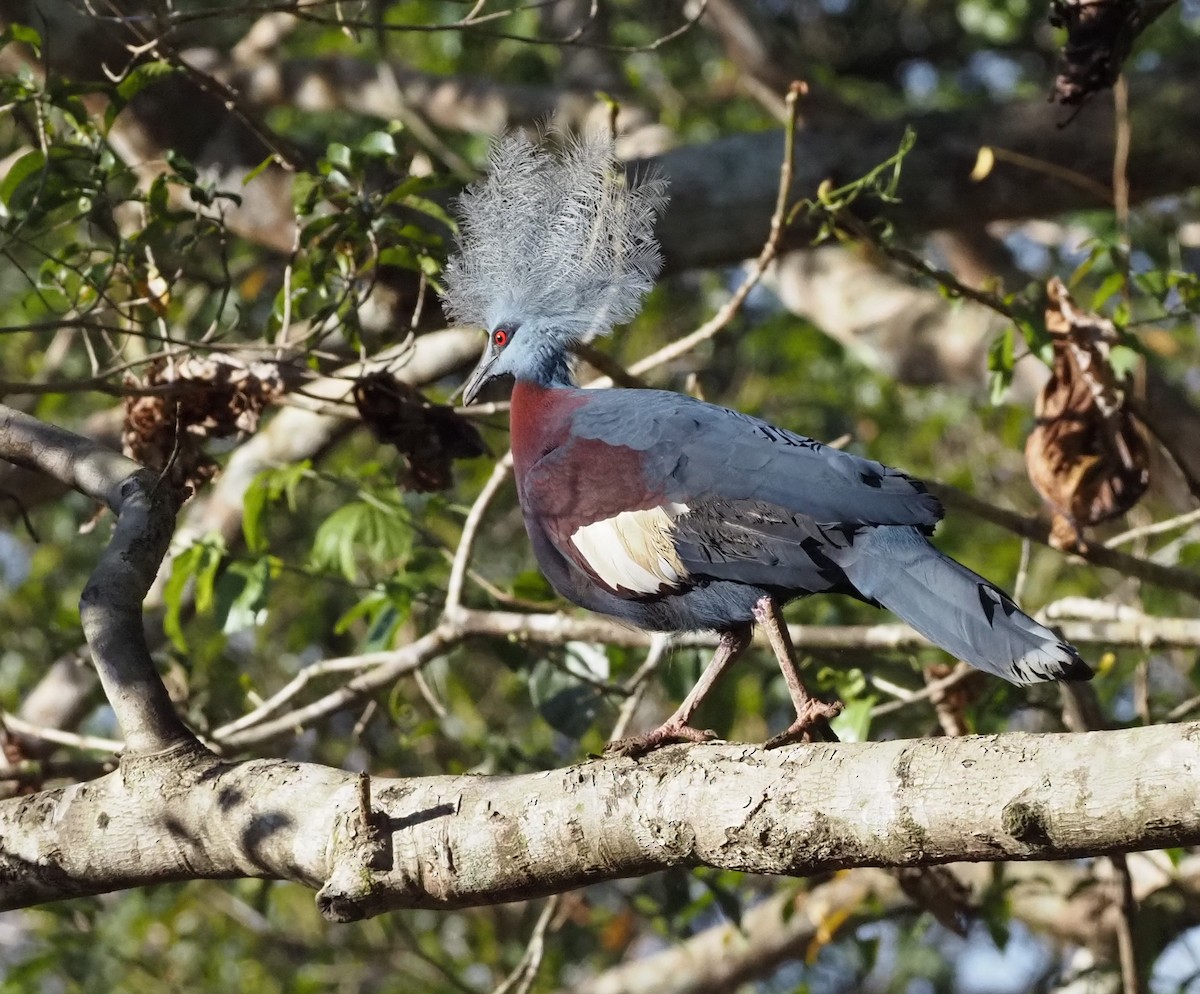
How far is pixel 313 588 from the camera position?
673 cm

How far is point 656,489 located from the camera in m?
2.74

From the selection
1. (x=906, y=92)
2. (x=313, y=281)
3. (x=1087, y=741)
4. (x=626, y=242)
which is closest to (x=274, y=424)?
(x=313, y=281)

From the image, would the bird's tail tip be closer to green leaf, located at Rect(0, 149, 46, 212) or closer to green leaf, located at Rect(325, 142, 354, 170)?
green leaf, located at Rect(325, 142, 354, 170)

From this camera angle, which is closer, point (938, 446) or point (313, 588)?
point (313, 588)

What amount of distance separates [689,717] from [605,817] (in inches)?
30.9

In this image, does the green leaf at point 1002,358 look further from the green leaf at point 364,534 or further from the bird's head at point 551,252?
the green leaf at point 364,534

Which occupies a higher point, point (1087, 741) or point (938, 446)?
point (938, 446)

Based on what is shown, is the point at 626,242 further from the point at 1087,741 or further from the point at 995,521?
the point at 1087,741

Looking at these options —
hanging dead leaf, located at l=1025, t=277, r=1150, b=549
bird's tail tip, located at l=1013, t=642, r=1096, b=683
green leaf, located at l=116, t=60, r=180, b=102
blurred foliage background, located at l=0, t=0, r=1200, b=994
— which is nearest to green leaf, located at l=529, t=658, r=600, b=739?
blurred foliage background, located at l=0, t=0, r=1200, b=994

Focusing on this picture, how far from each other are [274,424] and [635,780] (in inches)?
124

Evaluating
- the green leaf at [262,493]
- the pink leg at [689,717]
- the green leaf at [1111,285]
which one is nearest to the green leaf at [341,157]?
the green leaf at [262,493]

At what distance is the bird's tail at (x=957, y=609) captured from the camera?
Result: 7.11 feet

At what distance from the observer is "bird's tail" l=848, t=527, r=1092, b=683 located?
217 centimetres

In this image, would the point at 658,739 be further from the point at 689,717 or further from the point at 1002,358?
the point at 1002,358
